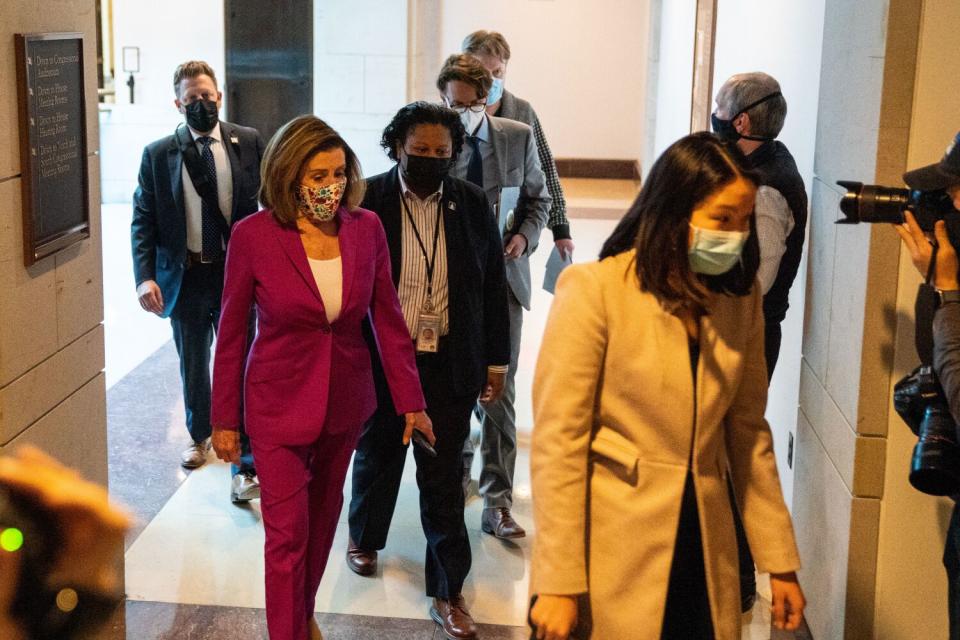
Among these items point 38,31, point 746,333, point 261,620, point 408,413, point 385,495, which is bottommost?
point 261,620

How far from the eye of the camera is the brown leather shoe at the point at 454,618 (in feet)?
15.0

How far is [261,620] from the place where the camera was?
4.71 metres

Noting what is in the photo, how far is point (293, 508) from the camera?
404 cm

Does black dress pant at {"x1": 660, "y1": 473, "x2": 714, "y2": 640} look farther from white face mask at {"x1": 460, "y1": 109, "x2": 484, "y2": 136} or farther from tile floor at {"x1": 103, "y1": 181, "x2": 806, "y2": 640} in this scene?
white face mask at {"x1": 460, "y1": 109, "x2": 484, "y2": 136}

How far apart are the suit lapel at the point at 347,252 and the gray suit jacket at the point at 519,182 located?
145cm

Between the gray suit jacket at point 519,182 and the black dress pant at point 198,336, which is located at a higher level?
the gray suit jacket at point 519,182

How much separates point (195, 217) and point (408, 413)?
79.9 inches

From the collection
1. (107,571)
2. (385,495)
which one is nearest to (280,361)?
(385,495)

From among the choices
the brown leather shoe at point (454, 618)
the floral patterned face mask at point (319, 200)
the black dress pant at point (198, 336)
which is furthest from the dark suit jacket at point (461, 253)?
the black dress pant at point (198, 336)

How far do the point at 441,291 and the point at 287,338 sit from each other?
789 mm

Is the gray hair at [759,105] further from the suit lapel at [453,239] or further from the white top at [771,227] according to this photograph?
the suit lapel at [453,239]

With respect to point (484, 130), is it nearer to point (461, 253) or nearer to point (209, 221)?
point (461, 253)

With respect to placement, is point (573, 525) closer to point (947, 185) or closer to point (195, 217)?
point (947, 185)

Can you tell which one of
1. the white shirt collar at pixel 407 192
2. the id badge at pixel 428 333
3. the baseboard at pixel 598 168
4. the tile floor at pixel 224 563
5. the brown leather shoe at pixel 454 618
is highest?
the white shirt collar at pixel 407 192
